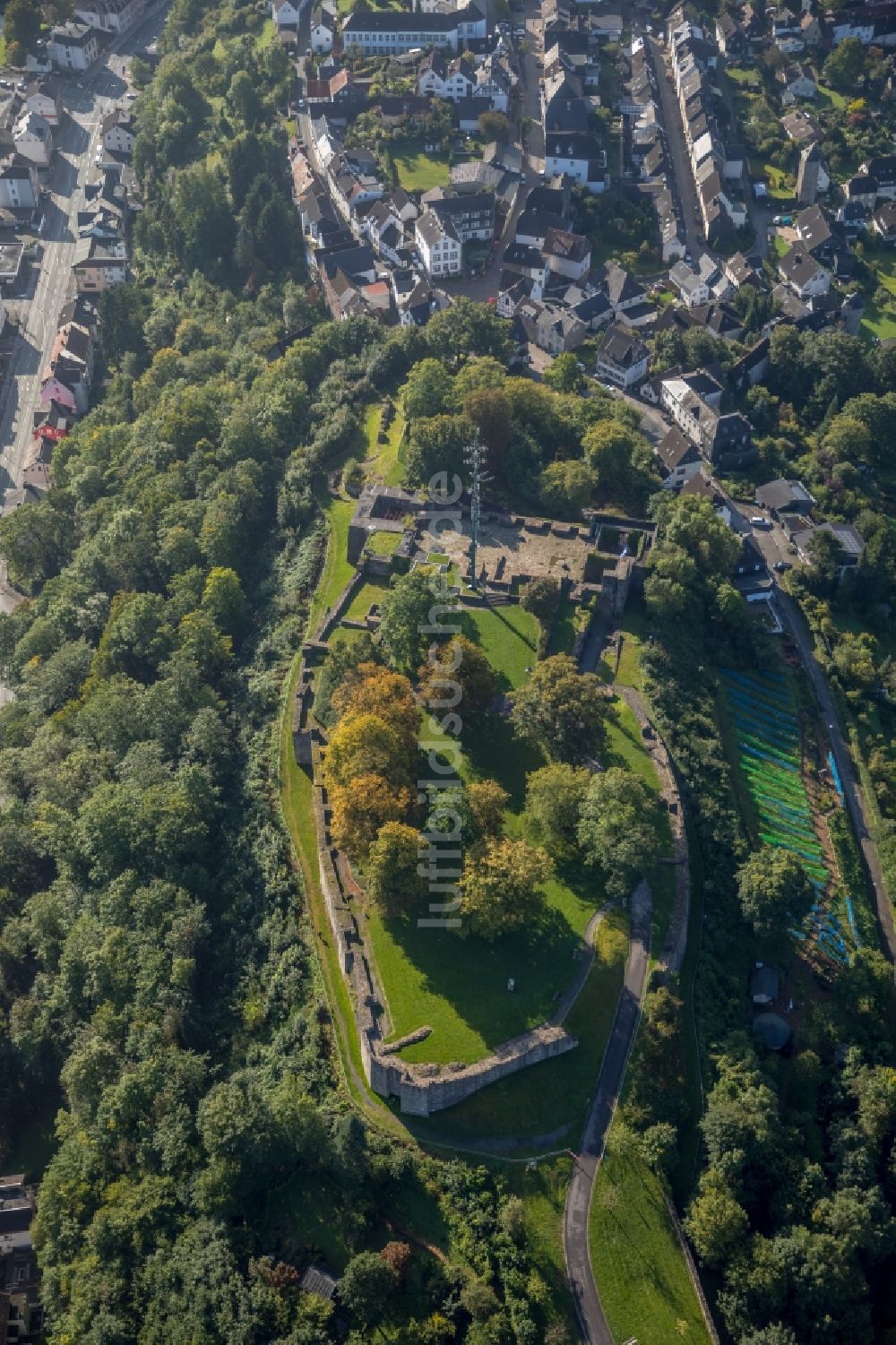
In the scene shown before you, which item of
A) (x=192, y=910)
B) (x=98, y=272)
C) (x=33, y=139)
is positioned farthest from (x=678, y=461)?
(x=33, y=139)

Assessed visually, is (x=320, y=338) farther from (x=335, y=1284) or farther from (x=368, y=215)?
(x=335, y=1284)

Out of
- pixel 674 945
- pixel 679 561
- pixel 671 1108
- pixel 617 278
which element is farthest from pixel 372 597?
pixel 617 278

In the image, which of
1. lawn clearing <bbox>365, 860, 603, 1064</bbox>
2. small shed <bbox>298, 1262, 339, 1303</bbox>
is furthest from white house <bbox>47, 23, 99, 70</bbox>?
small shed <bbox>298, 1262, 339, 1303</bbox>

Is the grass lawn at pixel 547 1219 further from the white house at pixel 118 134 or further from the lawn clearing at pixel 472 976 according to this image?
the white house at pixel 118 134

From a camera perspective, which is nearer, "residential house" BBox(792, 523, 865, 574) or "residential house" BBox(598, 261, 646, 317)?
"residential house" BBox(792, 523, 865, 574)

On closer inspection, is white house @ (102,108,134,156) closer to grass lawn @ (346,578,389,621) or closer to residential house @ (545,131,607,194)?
residential house @ (545,131,607,194)

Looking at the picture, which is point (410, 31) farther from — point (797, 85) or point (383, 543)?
point (383, 543)
